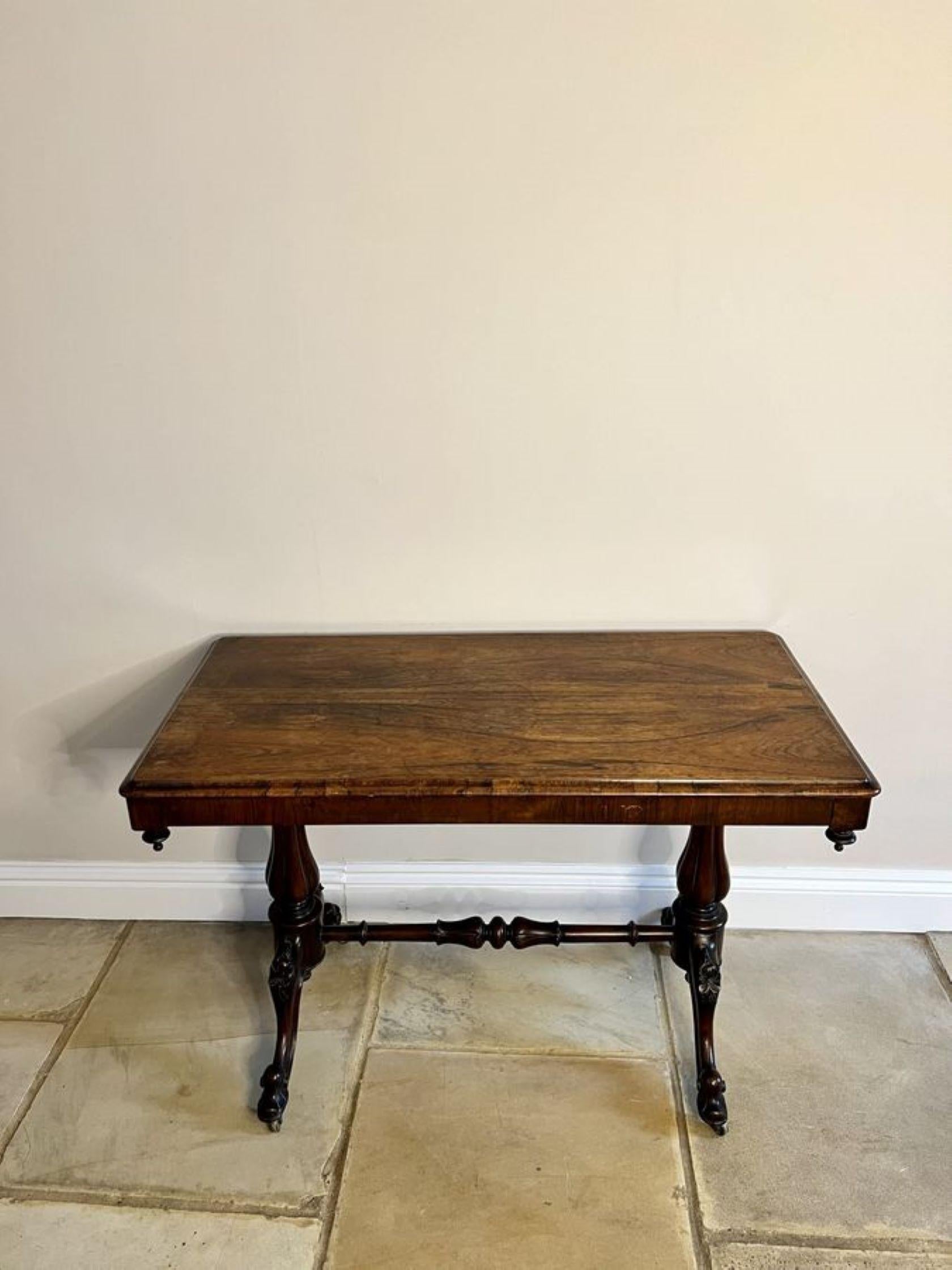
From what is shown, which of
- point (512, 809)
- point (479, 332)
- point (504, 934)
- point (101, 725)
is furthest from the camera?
point (101, 725)

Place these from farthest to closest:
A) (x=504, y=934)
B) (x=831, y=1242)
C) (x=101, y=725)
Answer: (x=101, y=725) → (x=504, y=934) → (x=831, y=1242)

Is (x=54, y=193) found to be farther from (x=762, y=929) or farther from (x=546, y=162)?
(x=762, y=929)

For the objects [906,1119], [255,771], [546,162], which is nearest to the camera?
[255,771]

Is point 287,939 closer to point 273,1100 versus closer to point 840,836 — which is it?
point 273,1100

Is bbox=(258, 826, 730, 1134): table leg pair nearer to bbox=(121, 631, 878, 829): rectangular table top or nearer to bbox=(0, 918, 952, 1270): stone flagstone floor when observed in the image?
bbox=(0, 918, 952, 1270): stone flagstone floor

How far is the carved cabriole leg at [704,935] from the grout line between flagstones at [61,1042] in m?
1.12

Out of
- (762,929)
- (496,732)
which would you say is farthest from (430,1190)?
(762,929)

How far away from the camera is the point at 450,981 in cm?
184

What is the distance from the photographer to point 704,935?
64.1 inches

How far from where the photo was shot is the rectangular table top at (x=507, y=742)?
1.22 metres

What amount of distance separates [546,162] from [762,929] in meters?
1.51

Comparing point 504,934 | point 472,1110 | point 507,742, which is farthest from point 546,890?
point 507,742

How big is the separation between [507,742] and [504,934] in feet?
1.59

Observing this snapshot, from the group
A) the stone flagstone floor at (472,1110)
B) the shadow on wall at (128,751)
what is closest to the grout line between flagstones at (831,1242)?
the stone flagstone floor at (472,1110)
